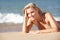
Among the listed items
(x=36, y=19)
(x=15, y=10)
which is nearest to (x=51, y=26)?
(x=36, y=19)

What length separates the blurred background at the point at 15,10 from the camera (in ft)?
3.82

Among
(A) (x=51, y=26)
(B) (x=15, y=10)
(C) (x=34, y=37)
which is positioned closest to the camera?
(C) (x=34, y=37)

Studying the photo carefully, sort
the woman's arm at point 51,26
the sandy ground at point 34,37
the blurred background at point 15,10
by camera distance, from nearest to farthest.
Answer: the sandy ground at point 34,37
the woman's arm at point 51,26
the blurred background at point 15,10

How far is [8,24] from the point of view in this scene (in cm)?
120

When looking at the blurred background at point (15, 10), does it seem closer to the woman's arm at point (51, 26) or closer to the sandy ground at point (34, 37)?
the woman's arm at point (51, 26)

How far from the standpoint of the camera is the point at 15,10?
4.03ft

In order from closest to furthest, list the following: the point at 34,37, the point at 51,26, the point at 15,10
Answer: the point at 34,37
the point at 51,26
the point at 15,10

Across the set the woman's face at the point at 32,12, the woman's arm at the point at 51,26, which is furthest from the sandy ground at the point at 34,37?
the woman's face at the point at 32,12

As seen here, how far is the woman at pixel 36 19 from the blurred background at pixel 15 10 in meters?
0.09

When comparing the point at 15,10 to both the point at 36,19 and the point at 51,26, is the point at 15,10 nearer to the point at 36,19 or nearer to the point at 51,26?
the point at 36,19

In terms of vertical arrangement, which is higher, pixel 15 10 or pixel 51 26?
pixel 15 10

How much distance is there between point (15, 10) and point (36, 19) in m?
0.21

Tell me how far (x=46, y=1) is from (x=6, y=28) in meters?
0.32

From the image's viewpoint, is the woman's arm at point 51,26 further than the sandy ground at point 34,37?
Yes
